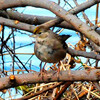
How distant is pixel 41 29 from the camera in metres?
2.47

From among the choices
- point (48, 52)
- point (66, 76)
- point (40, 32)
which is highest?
point (40, 32)

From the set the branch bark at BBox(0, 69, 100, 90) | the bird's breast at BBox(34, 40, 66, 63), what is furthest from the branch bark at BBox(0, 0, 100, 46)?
the bird's breast at BBox(34, 40, 66, 63)

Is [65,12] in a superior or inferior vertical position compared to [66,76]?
Answer: superior

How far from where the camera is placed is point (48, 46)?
93.9 inches

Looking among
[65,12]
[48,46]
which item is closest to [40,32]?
[48,46]

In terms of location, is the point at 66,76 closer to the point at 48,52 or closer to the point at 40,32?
the point at 48,52

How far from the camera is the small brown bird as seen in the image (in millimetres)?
2363

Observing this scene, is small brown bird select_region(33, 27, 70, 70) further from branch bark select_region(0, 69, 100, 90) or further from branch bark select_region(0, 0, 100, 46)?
branch bark select_region(0, 69, 100, 90)

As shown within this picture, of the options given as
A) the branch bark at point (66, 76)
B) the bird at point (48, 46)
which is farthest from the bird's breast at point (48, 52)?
the branch bark at point (66, 76)

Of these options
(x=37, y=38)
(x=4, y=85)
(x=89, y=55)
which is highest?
(x=37, y=38)

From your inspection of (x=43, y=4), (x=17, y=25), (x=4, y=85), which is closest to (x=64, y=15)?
(x=43, y=4)

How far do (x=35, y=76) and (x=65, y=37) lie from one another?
73 centimetres

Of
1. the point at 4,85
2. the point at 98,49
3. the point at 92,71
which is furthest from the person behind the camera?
the point at 98,49

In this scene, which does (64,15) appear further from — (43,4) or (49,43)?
(49,43)
